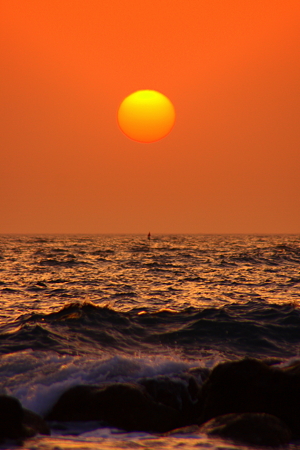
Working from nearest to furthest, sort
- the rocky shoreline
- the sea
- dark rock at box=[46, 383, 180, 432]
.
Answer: the rocky shoreline < dark rock at box=[46, 383, 180, 432] < the sea

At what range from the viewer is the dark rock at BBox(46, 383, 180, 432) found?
822cm

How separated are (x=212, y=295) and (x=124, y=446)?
644 inches

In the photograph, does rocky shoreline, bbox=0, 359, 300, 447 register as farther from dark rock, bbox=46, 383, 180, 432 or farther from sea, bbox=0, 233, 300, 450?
sea, bbox=0, 233, 300, 450

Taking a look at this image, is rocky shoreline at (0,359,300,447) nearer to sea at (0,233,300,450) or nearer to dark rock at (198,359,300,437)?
dark rock at (198,359,300,437)

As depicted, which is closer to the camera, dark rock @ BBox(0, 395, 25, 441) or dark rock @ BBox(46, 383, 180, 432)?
dark rock @ BBox(0, 395, 25, 441)

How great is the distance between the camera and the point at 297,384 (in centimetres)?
848

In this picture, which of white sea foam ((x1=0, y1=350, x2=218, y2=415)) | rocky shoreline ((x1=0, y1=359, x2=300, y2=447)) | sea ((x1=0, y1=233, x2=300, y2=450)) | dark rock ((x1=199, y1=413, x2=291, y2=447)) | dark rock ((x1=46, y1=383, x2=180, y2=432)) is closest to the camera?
dark rock ((x1=199, y1=413, x2=291, y2=447))

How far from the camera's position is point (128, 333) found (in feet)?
50.1

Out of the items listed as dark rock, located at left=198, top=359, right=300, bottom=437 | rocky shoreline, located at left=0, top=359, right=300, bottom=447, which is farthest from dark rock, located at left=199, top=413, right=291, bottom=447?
dark rock, located at left=198, top=359, right=300, bottom=437

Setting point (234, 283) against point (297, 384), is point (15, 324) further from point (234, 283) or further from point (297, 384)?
point (234, 283)

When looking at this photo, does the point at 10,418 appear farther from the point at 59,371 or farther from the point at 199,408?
the point at 199,408

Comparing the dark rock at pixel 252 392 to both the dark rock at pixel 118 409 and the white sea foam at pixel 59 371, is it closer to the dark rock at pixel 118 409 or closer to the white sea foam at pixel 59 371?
the dark rock at pixel 118 409

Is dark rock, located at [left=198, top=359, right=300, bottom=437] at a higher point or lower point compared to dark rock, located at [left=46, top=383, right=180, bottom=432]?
higher

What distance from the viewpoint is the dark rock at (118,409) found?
8.22m
